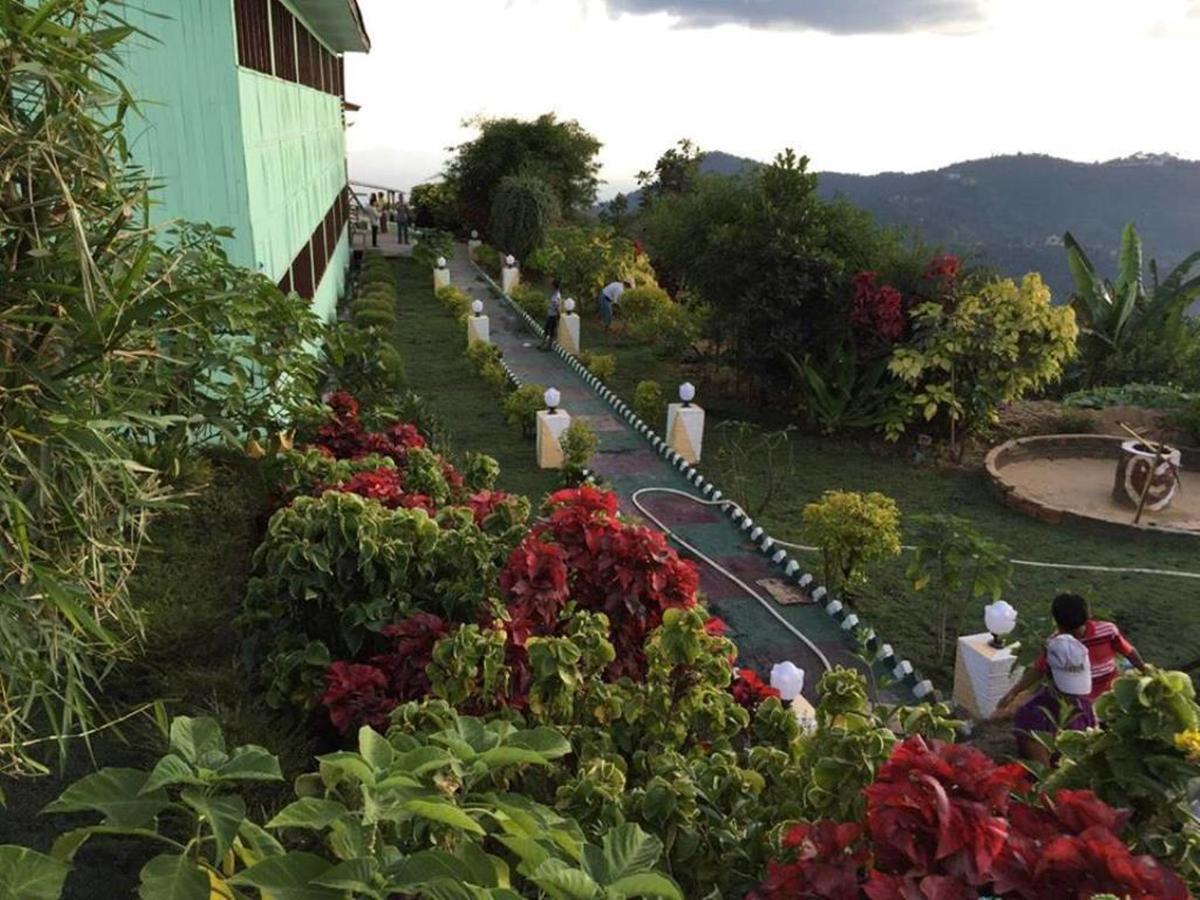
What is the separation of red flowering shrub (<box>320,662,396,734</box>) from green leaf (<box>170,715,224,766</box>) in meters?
2.05

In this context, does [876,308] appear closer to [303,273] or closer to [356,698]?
[303,273]

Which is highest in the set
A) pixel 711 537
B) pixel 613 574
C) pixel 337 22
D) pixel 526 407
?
pixel 337 22

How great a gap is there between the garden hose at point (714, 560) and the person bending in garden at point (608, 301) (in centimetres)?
1073

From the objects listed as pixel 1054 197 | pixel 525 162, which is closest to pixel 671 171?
pixel 525 162

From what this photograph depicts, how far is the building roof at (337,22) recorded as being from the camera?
16.8 m

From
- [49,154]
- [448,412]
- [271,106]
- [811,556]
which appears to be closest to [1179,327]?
[811,556]

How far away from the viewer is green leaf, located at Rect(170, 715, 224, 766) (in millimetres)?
1817

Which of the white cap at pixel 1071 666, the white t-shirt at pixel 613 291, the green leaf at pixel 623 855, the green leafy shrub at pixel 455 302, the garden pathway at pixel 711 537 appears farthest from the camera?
the green leafy shrub at pixel 455 302

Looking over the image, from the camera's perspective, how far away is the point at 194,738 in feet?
6.10

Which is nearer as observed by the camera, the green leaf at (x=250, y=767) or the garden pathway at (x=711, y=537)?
the green leaf at (x=250, y=767)

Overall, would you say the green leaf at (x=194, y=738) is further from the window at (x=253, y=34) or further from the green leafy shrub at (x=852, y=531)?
the window at (x=253, y=34)

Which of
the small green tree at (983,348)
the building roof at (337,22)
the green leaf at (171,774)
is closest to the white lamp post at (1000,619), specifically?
the green leaf at (171,774)

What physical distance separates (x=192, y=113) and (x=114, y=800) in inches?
243

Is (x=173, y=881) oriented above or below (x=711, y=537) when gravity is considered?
above
